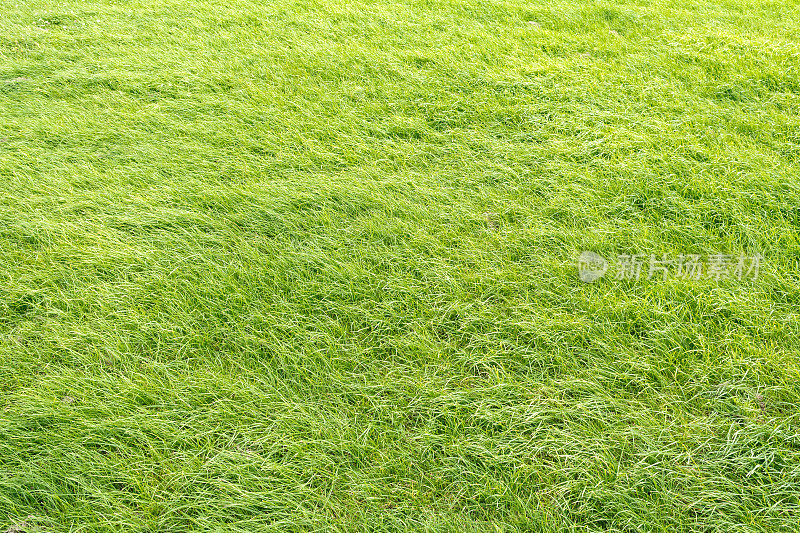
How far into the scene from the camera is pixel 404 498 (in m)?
1.77

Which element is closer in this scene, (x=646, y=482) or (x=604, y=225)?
(x=646, y=482)

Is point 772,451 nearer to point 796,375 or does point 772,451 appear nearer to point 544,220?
point 796,375

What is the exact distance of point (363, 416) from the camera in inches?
79.5

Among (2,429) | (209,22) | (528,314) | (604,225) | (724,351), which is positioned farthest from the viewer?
(209,22)

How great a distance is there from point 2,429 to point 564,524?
1.96 meters

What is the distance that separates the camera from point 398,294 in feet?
8.21

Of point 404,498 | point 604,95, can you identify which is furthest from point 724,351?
point 604,95

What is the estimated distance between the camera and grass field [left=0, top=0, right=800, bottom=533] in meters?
1.79

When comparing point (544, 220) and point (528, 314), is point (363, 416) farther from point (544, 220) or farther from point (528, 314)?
point (544, 220)

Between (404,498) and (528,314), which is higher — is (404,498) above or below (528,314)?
below

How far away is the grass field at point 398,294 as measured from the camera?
70.4 inches

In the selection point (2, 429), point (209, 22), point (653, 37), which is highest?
point (653, 37)

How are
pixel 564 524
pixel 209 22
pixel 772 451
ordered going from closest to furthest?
pixel 564 524 → pixel 772 451 → pixel 209 22

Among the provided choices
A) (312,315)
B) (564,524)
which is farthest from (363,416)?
(564,524)
